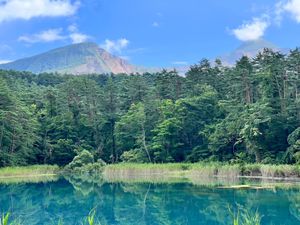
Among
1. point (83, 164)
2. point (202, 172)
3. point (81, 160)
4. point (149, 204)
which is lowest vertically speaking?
point (149, 204)

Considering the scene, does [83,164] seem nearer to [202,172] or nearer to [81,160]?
[81,160]

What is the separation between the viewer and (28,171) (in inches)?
1409

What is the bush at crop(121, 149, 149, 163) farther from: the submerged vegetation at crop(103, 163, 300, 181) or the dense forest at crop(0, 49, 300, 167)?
the submerged vegetation at crop(103, 163, 300, 181)

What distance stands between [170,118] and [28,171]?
39.8 ft

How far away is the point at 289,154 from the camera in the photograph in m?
29.8

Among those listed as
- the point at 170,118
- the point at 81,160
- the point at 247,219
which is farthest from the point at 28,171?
the point at 247,219

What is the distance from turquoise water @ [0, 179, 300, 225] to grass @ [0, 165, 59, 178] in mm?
9208

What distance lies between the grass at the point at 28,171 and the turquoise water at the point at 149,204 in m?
9.21

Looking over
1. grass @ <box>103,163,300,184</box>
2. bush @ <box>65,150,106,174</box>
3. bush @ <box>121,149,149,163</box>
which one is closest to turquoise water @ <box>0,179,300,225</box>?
grass @ <box>103,163,300,184</box>

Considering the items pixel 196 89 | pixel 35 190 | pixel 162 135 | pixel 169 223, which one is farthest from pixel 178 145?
pixel 169 223

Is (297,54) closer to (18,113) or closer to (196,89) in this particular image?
(196,89)

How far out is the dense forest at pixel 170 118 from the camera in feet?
106

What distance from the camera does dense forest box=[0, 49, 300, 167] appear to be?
3219cm

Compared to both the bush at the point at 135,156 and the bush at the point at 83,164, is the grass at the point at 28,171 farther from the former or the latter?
the bush at the point at 135,156
